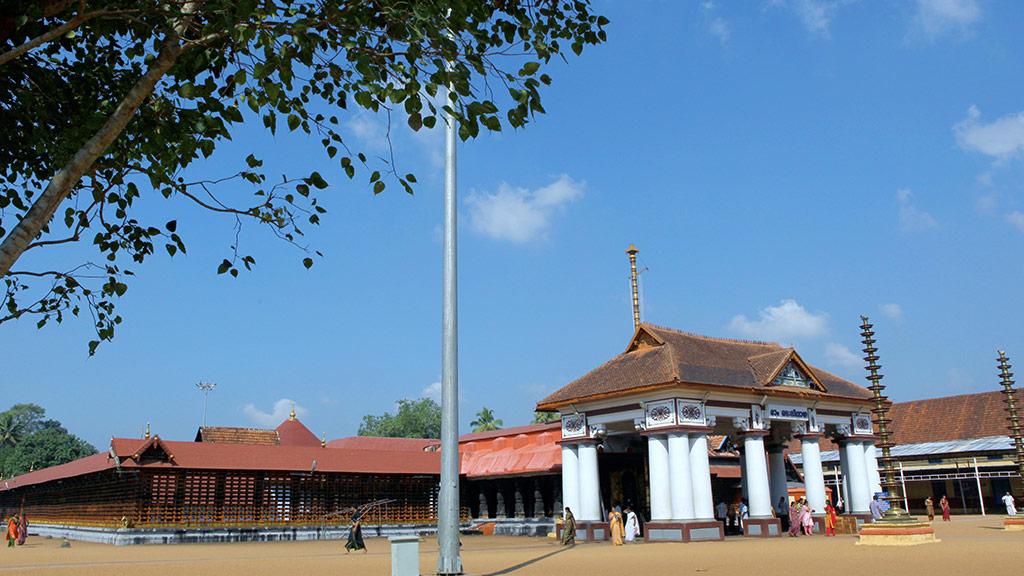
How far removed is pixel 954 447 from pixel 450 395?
39.1 metres

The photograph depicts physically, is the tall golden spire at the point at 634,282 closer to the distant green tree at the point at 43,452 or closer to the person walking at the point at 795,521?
the person walking at the point at 795,521

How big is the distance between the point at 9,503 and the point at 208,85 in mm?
52387

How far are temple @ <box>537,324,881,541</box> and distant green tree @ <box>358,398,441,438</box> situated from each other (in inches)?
2745

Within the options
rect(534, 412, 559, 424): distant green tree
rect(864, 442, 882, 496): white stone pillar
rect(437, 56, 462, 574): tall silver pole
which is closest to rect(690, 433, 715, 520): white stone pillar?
rect(864, 442, 882, 496): white stone pillar

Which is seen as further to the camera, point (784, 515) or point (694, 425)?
point (784, 515)

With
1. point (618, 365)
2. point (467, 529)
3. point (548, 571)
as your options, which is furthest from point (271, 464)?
point (548, 571)

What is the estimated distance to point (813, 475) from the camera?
2831 cm

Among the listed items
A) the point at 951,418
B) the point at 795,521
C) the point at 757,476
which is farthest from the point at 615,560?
the point at 951,418

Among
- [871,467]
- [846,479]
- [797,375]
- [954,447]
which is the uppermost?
[797,375]

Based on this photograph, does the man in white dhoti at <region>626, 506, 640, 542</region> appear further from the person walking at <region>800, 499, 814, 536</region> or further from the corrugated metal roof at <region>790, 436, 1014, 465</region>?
the corrugated metal roof at <region>790, 436, 1014, 465</region>

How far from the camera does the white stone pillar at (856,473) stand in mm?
29969

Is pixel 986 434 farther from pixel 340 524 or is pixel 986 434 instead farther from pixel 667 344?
pixel 340 524

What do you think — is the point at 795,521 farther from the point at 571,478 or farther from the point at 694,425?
the point at 571,478

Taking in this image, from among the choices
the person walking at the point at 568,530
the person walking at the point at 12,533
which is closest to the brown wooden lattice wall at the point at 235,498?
the person walking at the point at 12,533
